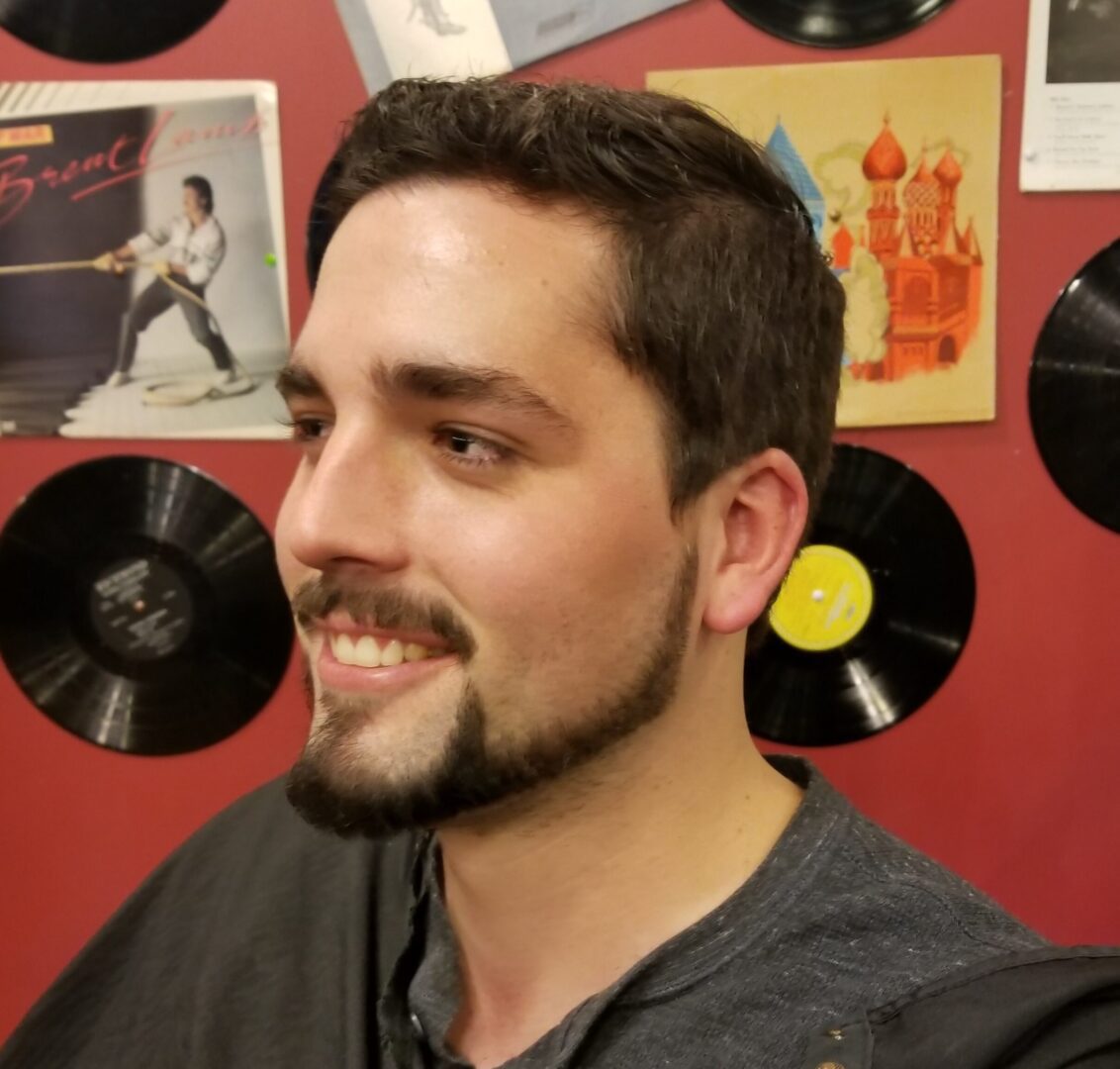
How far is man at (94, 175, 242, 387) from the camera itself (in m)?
1.14

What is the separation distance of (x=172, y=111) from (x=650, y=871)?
1.07 meters

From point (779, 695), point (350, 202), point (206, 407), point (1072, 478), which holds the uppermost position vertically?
point (350, 202)

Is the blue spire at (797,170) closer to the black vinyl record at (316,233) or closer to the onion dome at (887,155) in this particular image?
the onion dome at (887,155)

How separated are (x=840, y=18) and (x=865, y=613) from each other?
73 centimetres

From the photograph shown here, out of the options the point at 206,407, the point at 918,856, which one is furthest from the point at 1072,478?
the point at 206,407

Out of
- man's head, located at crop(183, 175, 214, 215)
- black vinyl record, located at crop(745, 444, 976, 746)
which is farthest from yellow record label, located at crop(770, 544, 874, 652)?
man's head, located at crop(183, 175, 214, 215)

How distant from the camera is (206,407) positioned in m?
1.18

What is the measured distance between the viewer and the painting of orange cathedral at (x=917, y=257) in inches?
43.0

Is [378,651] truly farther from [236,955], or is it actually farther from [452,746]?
[236,955]

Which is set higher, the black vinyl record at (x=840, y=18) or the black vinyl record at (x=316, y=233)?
the black vinyl record at (x=840, y=18)

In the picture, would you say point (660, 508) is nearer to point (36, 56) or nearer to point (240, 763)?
point (240, 763)

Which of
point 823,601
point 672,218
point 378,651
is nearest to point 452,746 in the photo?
point 378,651

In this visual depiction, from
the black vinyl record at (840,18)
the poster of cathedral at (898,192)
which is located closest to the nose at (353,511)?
the poster of cathedral at (898,192)

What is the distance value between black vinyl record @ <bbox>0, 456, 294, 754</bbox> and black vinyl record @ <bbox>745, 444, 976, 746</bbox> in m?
0.67
